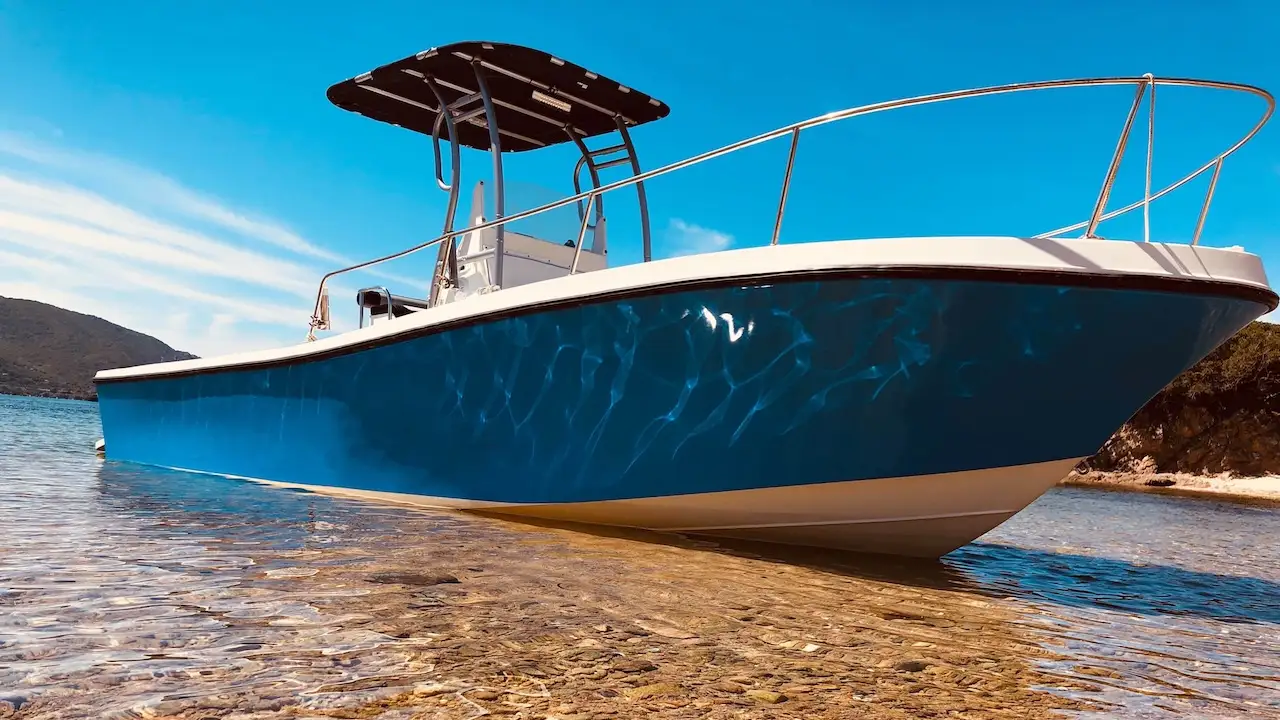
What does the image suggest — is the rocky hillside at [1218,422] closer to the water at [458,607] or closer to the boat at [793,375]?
the water at [458,607]

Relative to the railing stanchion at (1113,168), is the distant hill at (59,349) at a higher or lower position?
higher

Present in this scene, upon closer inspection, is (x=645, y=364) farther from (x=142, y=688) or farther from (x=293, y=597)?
(x=142, y=688)

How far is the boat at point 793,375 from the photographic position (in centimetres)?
328

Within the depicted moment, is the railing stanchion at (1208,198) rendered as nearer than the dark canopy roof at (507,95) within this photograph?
Yes

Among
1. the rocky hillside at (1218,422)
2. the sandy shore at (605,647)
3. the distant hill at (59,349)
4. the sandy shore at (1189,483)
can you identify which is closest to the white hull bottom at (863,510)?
the sandy shore at (605,647)

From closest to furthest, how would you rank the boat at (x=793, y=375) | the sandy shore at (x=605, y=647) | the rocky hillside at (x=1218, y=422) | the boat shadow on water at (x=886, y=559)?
the sandy shore at (x=605, y=647), the boat at (x=793, y=375), the boat shadow on water at (x=886, y=559), the rocky hillside at (x=1218, y=422)

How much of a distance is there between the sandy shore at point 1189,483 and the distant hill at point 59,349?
69.9m

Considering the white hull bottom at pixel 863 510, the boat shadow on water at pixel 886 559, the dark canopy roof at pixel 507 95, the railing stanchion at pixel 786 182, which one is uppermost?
the dark canopy roof at pixel 507 95

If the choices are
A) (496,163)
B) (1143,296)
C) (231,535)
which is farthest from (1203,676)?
(496,163)

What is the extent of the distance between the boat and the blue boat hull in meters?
0.01

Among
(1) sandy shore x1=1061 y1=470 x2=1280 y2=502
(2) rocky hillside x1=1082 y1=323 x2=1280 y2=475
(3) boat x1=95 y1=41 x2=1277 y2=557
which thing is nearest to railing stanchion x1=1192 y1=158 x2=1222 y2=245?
(3) boat x1=95 y1=41 x2=1277 y2=557

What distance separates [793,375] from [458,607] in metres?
1.80

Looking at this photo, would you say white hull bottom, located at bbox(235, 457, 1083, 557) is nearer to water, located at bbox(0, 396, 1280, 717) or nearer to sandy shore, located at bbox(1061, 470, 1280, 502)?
water, located at bbox(0, 396, 1280, 717)

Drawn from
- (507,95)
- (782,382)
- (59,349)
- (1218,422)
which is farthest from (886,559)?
(59,349)
